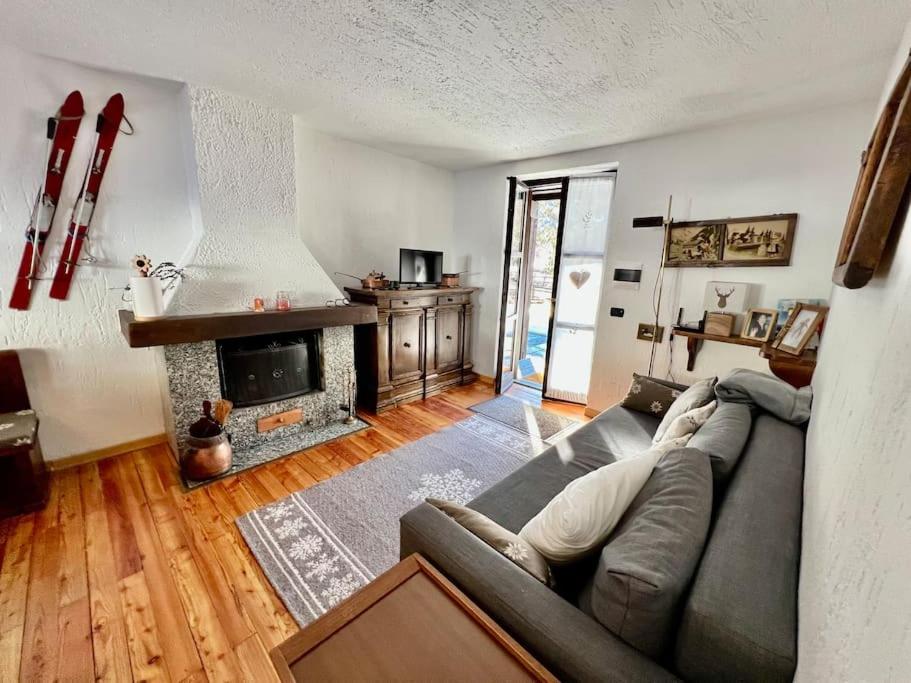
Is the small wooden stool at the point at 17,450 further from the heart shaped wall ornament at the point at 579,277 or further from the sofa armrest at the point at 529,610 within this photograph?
the heart shaped wall ornament at the point at 579,277

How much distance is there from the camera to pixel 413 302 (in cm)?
354

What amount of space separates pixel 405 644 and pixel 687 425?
1.52m

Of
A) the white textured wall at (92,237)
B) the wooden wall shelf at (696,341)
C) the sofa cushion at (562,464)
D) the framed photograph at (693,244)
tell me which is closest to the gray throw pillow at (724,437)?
the sofa cushion at (562,464)

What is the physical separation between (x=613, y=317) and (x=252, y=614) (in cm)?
318

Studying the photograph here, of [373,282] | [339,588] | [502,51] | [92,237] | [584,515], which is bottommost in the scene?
[339,588]

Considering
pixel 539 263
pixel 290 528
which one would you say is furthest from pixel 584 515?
pixel 539 263

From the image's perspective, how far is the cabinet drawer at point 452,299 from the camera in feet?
12.6

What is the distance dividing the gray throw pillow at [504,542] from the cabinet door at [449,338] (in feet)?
9.13

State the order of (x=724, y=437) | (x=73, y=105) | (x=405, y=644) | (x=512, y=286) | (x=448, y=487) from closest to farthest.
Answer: (x=405, y=644)
(x=724, y=437)
(x=73, y=105)
(x=448, y=487)
(x=512, y=286)

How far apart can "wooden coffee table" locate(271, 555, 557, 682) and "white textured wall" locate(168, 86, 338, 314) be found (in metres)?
2.29

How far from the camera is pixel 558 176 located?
11.8ft

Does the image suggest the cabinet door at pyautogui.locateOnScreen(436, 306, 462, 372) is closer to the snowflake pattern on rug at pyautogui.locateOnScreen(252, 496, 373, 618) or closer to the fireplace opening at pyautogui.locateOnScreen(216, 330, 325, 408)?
the fireplace opening at pyautogui.locateOnScreen(216, 330, 325, 408)

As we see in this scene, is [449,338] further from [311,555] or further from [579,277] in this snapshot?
[311,555]

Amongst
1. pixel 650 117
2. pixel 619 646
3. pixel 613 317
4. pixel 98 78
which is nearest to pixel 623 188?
pixel 650 117
